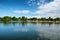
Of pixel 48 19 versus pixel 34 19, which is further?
pixel 34 19

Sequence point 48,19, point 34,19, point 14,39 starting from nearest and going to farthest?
point 14,39 → point 48,19 → point 34,19

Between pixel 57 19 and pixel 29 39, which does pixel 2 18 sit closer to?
pixel 57 19

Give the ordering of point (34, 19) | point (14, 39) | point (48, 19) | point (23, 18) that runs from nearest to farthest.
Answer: point (14, 39) < point (48, 19) < point (34, 19) < point (23, 18)

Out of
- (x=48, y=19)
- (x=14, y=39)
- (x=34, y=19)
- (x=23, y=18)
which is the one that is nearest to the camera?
(x=14, y=39)

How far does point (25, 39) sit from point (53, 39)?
380 centimetres

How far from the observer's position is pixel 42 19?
10019 centimetres

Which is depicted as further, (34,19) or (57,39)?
(34,19)

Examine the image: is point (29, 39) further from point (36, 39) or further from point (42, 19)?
point (42, 19)

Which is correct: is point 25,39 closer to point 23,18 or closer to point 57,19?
point 57,19

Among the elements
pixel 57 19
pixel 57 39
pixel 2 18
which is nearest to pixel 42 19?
pixel 57 19

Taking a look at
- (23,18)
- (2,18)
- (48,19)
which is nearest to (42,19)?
(48,19)

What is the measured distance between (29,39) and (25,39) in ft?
1.77

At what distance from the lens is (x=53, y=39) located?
539 inches

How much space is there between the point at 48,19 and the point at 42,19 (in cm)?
617
